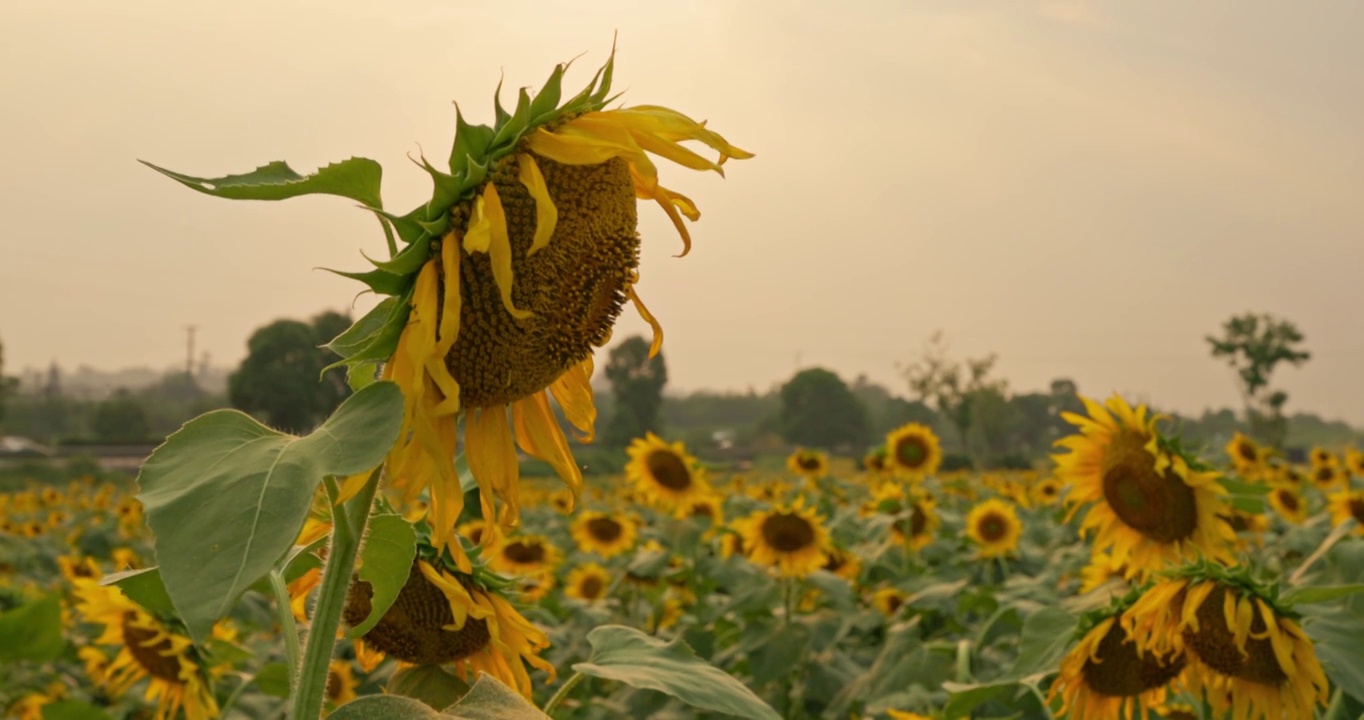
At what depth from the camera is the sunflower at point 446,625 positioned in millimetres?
1706

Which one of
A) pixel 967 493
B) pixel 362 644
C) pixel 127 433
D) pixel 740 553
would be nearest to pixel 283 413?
pixel 127 433

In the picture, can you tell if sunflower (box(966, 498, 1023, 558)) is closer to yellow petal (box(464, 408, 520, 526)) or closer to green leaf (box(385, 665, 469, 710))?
green leaf (box(385, 665, 469, 710))

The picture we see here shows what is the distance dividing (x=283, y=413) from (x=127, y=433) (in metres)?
6.03

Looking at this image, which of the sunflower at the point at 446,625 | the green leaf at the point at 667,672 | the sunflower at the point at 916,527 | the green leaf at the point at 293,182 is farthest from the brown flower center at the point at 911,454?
the green leaf at the point at 293,182

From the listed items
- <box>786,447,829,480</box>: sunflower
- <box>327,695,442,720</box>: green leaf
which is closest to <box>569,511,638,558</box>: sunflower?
<box>786,447,829,480</box>: sunflower

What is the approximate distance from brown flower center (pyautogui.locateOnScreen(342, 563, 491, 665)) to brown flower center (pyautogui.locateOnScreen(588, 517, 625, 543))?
213 inches

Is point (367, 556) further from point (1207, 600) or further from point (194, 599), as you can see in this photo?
point (1207, 600)

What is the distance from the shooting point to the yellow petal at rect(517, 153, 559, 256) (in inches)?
42.7

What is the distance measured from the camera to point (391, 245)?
111 cm

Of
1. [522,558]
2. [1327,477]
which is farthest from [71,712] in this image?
[1327,477]

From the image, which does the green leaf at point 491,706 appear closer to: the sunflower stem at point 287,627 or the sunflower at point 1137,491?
the sunflower stem at point 287,627

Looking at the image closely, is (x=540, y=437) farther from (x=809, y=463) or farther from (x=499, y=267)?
(x=809, y=463)

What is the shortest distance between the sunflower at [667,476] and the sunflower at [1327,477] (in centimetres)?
588

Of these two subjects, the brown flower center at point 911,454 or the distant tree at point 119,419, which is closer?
the brown flower center at point 911,454
